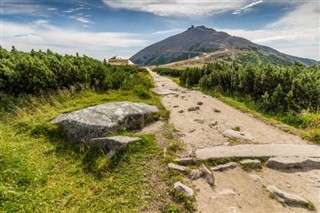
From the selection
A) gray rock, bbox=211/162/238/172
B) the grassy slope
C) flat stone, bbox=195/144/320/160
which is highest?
flat stone, bbox=195/144/320/160

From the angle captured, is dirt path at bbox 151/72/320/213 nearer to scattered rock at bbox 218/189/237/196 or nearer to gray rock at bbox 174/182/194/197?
scattered rock at bbox 218/189/237/196

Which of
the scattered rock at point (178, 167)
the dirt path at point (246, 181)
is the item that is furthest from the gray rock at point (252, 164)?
the scattered rock at point (178, 167)

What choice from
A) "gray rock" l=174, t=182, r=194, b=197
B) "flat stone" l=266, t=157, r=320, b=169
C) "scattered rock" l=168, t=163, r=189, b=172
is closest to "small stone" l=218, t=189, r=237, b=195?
"gray rock" l=174, t=182, r=194, b=197

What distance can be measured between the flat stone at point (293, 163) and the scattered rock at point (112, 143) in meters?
3.69

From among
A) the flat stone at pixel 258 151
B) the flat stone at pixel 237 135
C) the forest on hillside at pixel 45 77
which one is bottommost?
the flat stone at pixel 258 151

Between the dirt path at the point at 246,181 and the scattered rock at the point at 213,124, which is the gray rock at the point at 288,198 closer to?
the dirt path at the point at 246,181

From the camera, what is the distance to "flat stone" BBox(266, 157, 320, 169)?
20.8ft

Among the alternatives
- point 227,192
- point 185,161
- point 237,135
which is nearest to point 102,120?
point 185,161

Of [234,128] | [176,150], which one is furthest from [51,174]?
[234,128]

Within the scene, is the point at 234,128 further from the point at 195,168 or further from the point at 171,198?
the point at 171,198

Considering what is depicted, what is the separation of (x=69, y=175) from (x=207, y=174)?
A: 3.57 meters

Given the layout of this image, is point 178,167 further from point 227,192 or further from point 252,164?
point 252,164

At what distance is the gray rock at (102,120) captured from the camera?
8.24m

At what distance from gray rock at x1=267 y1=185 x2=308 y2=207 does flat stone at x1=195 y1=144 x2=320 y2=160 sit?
59.9 inches
